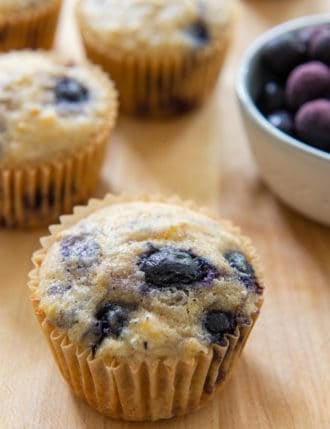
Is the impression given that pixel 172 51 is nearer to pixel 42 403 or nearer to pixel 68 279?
pixel 68 279

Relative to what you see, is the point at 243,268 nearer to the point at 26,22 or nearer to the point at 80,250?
the point at 80,250

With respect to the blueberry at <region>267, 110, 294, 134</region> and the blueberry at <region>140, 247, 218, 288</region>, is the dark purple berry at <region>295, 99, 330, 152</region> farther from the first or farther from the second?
the blueberry at <region>140, 247, 218, 288</region>

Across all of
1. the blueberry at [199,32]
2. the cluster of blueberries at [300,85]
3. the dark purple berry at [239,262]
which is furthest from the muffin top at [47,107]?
the dark purple berry at [239,262]

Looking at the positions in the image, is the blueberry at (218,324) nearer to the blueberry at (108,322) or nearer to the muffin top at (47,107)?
the blueberry at (108,322)

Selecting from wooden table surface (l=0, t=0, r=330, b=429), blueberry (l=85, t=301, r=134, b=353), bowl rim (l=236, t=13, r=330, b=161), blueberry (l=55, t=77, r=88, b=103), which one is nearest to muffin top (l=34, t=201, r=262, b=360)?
blueberry (l=85, t=301, r=134, b=353)

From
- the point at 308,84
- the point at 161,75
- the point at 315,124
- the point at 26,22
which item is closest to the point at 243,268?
the point at 315,124
